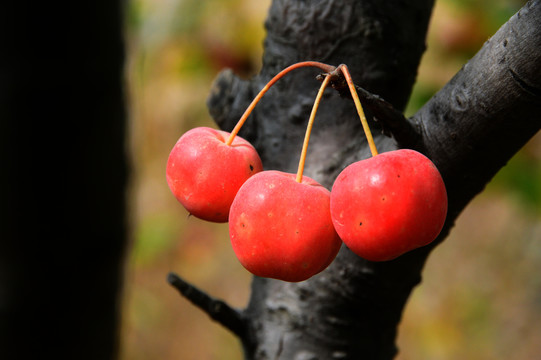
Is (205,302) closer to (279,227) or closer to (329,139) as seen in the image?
(329,139)

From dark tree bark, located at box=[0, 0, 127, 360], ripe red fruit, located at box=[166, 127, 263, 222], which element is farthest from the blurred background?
ripe red fruit, located at box=[166, 127, 263, 222]

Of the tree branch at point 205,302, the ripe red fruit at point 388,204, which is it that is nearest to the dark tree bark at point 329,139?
the tree branch at point 205,302

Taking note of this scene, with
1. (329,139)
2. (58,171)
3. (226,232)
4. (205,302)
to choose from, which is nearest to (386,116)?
(329,139)

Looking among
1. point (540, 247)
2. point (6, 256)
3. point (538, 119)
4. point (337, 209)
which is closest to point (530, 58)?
point (538, 119)

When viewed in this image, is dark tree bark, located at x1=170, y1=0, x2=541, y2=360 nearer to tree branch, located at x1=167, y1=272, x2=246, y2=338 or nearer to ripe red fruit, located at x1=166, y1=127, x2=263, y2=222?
tree branch, located at x1=167, y1=272, x2=246, y2=338

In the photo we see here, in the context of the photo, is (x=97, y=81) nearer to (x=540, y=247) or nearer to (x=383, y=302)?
(x=383, y=302)

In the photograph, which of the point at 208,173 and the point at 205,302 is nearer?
the point at 208,173
